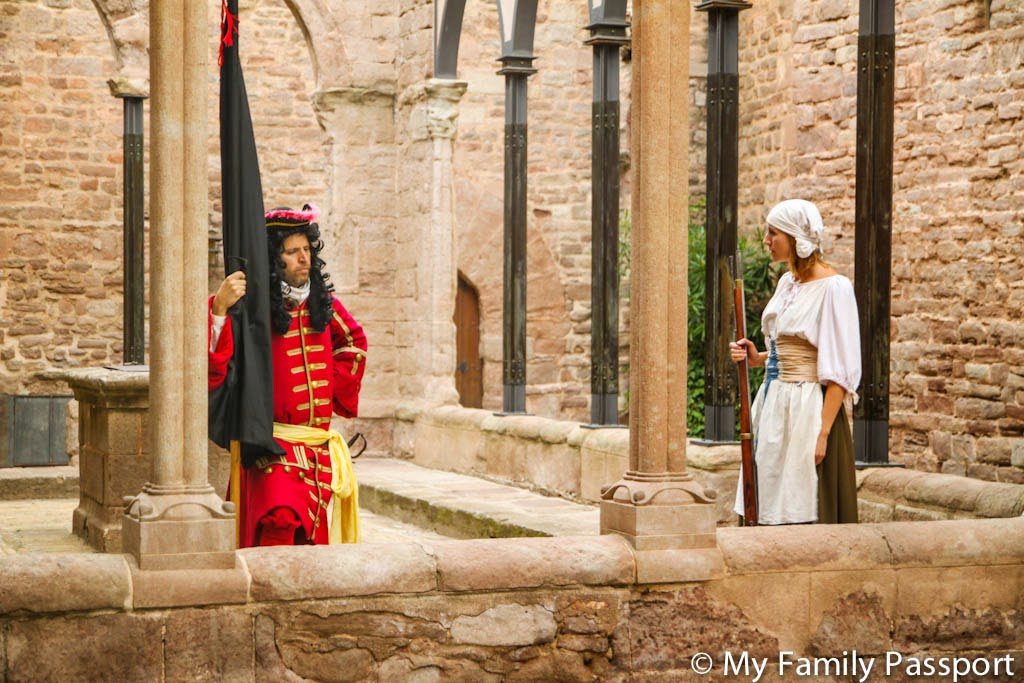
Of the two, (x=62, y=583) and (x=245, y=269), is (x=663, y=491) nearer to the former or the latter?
(x=245, y=269)

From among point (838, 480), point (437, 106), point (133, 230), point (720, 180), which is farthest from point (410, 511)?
point (838, 480)

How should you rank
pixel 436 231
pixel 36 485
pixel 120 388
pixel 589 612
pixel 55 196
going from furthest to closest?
pixel 55 196, pixel 436 231, pixel 36 485, pixel 120 388, pixel 589 612

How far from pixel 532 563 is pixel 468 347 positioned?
9.74 metres

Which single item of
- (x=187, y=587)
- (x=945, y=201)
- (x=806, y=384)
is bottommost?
(x=187, y=587)

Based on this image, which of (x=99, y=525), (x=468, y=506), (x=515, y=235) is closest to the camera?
(x=99, y=525)

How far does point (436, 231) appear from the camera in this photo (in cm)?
1095

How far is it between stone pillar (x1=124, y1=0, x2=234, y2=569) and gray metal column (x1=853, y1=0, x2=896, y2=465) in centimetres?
298

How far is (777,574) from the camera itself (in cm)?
475

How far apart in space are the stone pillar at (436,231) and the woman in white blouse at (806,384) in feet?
19.7

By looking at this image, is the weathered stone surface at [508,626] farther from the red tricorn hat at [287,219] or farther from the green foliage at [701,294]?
the green foliage at [701,294]

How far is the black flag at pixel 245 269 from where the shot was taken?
470 centimetres

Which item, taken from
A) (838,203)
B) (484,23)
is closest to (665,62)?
(838,203)

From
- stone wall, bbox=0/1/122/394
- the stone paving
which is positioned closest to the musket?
the stone paving

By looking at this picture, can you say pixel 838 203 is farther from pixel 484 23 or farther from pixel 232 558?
pixel 232 558
